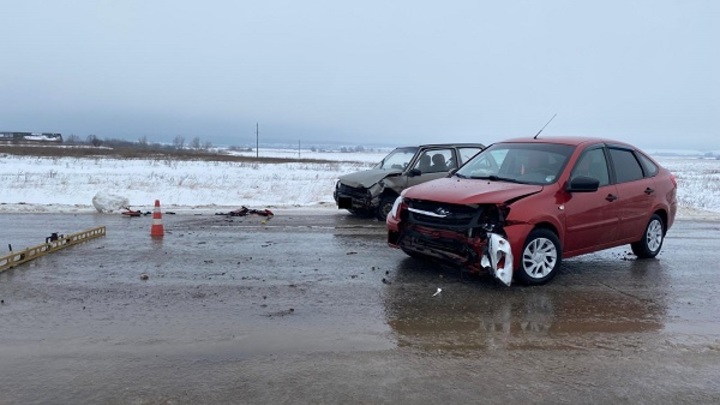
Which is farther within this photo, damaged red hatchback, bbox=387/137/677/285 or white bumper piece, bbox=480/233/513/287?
damaged red hatchback, bbox=387/137/677/285

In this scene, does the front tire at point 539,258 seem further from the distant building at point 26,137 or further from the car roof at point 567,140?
the distant building at point 26,137

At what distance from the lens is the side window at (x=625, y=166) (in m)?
7.60

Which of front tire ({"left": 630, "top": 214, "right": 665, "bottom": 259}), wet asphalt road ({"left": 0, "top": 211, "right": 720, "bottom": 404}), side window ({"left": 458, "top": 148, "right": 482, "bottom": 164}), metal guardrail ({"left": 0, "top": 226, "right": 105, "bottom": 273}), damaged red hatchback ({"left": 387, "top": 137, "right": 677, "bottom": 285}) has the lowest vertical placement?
wet asphalt road ({"left": 0, "top": 211, "right": 720, "bottom": 404})

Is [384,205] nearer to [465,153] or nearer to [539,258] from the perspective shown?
[465,153]

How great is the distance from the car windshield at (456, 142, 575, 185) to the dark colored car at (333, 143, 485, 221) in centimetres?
420

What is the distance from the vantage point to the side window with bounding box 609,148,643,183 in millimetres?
7602

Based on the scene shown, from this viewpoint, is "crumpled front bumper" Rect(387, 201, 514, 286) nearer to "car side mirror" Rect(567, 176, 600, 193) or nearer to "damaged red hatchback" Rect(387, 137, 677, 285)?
"damaged red hatchback" Rect(387, 137, 677, 285)

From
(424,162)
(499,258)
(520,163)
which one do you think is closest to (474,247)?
(499,258)

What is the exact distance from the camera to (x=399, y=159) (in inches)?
511

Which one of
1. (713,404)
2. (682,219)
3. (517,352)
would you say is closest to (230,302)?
(517,352)

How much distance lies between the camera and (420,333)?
4801mm

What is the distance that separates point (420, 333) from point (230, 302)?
2062 mm

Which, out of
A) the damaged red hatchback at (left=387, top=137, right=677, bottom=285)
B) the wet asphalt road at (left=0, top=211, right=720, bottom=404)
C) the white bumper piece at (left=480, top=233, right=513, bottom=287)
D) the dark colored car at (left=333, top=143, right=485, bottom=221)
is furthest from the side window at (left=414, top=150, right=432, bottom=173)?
the white bumper piece at (left=480, top=233, right=513, bottom=287)

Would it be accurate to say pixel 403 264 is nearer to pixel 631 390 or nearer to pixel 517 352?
pixel 517 352
